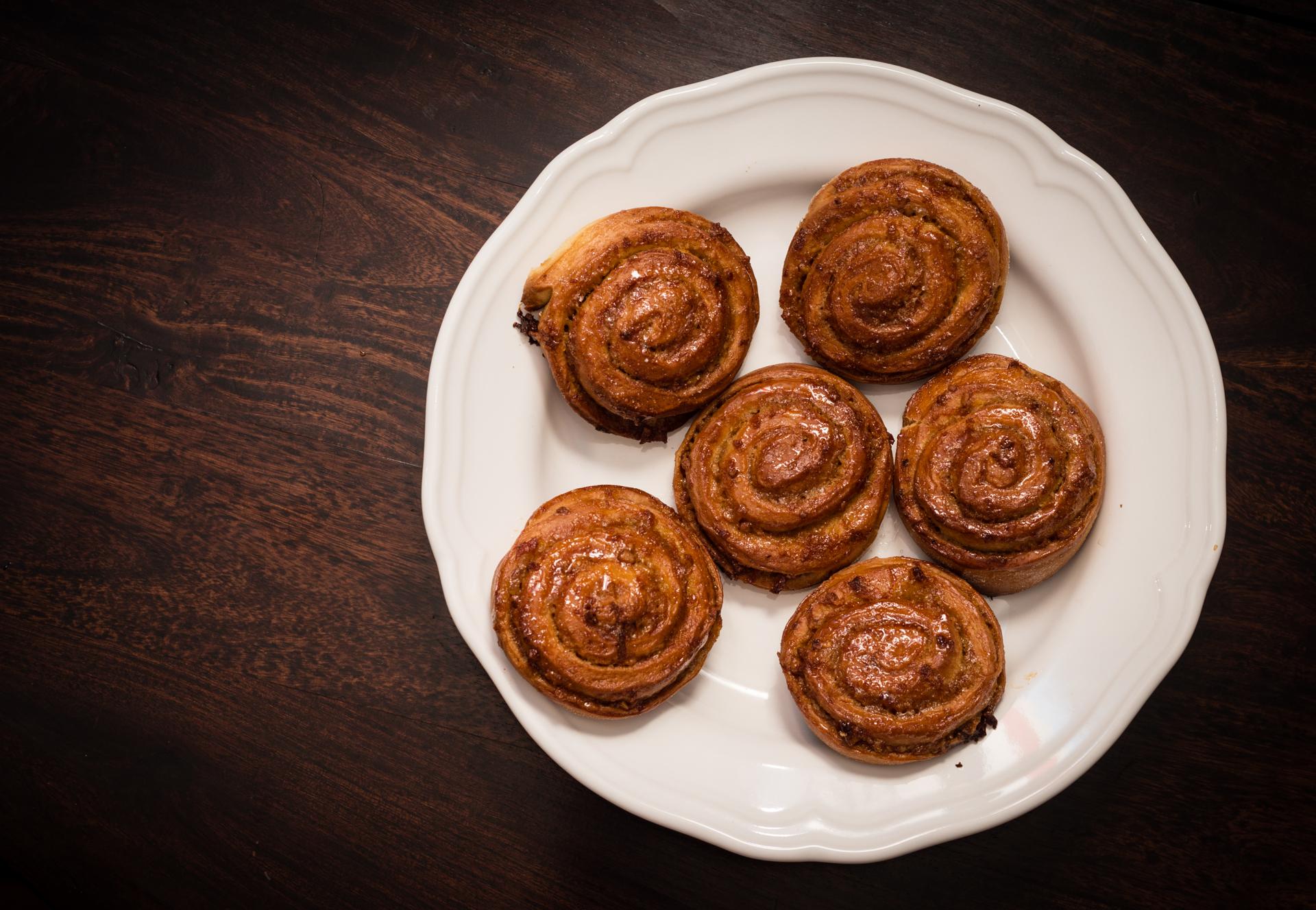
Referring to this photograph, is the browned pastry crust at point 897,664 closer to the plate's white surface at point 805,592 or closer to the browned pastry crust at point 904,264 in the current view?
the plate's white surface at point 805,592

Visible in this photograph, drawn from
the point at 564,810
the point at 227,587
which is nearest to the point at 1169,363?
the point at 564,810

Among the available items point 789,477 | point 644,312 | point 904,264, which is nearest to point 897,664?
point 789,477

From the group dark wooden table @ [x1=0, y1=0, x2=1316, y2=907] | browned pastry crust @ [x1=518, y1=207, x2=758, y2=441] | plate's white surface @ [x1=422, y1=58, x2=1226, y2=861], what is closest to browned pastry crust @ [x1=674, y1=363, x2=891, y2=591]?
browned pastry crust @ [x1=518, y1=207, x2=758, y2=441]

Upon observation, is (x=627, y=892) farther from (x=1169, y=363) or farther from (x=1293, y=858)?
(x=1169, y=363)

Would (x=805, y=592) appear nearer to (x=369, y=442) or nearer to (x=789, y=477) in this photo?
(x=789, y=477)

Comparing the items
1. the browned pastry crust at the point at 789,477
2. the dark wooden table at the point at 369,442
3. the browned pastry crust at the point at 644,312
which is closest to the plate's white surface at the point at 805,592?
the browned pastry crust at the point at 644,312

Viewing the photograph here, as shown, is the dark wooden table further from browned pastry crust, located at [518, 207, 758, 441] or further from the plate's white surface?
browned pastry crust, located at [518, 207, 758, 441]
